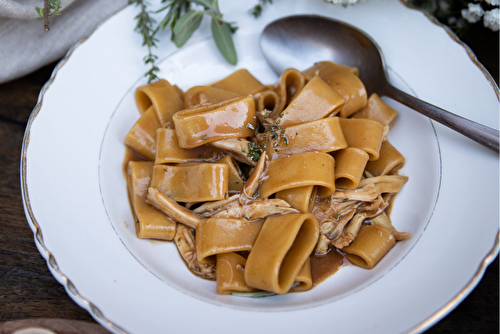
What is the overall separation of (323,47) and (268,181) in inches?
67.6

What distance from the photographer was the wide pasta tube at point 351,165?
3.19 meters

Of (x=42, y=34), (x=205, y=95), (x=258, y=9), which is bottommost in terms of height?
(x=205, y=95)

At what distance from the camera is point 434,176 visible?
3105mm

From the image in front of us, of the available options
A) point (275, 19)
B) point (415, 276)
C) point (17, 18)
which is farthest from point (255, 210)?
point (17, 18)

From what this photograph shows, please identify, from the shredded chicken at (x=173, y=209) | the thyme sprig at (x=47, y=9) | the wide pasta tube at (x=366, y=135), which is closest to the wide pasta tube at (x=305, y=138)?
the wide pasta tube at (x=366, y=135)

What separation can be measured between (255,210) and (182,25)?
6.19 ft

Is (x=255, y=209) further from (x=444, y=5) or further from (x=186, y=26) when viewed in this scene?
(x=444, y=5)

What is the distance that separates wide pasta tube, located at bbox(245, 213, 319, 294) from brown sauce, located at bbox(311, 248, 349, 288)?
230 mm

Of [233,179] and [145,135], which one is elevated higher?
[145,135]

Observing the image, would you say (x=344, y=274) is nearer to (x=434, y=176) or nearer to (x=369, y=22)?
(x=434, y=176)

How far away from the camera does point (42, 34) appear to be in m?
3.90

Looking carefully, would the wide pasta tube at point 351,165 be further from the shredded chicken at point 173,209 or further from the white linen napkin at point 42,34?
the white linen napkin at point 42,34

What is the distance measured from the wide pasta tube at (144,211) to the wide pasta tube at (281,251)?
80 cm

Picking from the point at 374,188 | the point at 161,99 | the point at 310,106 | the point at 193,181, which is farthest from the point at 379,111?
the point at 161,99
